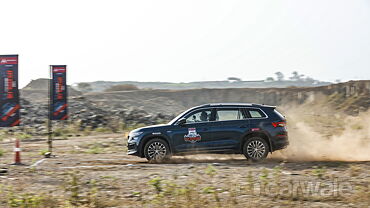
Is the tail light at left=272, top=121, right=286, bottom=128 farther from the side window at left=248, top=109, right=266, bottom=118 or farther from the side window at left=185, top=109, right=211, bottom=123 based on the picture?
the side window at left=185, top=109, right=211, bottom=123

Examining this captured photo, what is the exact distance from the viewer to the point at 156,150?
577 inches

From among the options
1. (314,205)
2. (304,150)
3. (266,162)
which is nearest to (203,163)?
(266,162)

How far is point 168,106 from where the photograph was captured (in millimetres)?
68812

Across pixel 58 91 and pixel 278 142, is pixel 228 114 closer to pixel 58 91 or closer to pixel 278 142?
pixel 278 142

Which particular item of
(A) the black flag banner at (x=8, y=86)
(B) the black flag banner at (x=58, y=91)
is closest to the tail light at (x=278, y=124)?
(A) the black flag banner at (x=8, y=86)

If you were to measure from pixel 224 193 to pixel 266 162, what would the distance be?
4851 millimetres

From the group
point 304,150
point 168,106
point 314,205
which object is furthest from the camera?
point 168,106

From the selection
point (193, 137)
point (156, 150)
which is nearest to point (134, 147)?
point (156, 150)

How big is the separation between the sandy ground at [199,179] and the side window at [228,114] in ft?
3.95

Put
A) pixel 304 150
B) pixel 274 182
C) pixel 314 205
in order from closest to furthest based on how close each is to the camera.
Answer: pixel 314 205 → pixel 274 182 → pixel 304 150

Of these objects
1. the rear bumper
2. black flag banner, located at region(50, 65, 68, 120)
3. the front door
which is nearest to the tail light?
the rear bumper

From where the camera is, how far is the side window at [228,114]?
14.6m

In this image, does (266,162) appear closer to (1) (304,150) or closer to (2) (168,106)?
(1) (304,150)

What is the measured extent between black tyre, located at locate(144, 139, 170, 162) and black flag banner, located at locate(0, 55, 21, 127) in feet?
14.6
